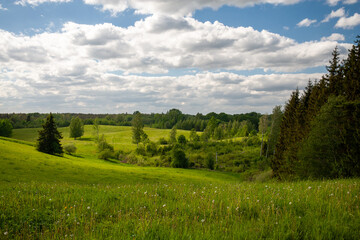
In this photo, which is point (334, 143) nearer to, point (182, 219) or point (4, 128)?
point (182, 219)

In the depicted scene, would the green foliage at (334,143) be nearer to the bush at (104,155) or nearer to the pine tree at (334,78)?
the pine tree at (334,78)

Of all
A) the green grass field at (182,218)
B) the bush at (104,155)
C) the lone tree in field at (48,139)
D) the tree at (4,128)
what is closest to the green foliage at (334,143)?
the green grass field at (182,218)

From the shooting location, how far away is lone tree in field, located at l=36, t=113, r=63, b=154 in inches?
2275

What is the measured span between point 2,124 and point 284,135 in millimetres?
→ 125685

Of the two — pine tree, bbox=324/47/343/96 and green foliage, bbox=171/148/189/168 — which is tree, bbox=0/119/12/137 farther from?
pine tree, bbox=324/47/343/96

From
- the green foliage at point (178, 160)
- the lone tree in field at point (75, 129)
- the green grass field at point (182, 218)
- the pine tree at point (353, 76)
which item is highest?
the pine tree at point (353, 76)

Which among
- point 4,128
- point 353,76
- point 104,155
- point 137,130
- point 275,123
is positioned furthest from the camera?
point 4,128

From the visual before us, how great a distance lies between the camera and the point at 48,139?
5853 cm

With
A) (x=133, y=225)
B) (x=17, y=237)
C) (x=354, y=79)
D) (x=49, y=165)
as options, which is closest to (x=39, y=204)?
(x=17, y=237)

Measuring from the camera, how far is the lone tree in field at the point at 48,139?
57.8 m

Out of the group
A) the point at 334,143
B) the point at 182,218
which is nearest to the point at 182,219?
the point at 182,218

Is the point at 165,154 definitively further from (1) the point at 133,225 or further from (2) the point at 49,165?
(1) the point at 133,225

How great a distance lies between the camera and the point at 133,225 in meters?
5.05

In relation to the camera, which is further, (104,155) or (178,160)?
(104,155)
